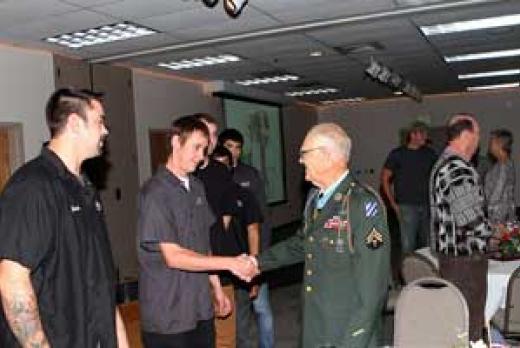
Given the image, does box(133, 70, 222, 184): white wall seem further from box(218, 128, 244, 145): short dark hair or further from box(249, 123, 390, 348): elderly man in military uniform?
box(249, 123, 390, 348): elderly man in military uniform

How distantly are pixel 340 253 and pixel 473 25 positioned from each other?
5.04 metres

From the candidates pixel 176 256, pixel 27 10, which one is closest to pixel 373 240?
pixel 176 256

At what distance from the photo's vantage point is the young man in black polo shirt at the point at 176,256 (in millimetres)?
2770

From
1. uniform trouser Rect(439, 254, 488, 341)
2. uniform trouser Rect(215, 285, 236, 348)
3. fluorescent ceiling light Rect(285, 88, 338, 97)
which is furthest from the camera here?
fluorescent ceiling light Rect(285, 88, 338, 97)

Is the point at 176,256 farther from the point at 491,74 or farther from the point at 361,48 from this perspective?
the point at 491,74

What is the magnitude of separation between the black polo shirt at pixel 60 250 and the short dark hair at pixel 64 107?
108 millimetres

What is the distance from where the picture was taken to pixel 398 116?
50.2ft

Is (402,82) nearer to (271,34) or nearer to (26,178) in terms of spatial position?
(271,34)

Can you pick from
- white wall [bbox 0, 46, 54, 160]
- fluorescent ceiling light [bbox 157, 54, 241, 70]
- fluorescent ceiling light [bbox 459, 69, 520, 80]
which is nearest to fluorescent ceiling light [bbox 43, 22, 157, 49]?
white wall [bbox 0, 46, 54, 160]

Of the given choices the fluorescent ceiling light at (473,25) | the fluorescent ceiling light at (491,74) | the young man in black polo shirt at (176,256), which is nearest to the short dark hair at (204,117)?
the young man in black polo shirt at (176,256)

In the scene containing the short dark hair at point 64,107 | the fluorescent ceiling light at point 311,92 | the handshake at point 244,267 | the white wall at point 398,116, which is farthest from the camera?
the white wall at point 398,116

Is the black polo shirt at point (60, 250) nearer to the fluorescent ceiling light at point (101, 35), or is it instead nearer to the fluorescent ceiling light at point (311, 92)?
the fluorescent ceiling light at point (101, 35)

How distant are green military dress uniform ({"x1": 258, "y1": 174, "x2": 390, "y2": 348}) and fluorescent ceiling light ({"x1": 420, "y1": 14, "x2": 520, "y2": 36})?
457 centimetres

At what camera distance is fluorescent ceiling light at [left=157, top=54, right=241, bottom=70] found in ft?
25.7
